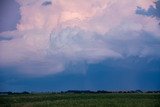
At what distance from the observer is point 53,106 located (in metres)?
40.5

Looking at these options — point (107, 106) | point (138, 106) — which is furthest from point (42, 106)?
point (138, 106)

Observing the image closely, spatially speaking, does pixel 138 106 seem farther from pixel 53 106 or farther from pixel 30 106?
pixel 30 106

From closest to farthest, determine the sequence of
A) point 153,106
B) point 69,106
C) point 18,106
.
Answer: point 153,106, point 69,106, point 18,106

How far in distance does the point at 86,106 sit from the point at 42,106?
5.08m

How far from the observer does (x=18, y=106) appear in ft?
142

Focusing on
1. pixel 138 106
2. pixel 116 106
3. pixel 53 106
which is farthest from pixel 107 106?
pixel 53 106

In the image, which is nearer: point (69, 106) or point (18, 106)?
point (69, 106)

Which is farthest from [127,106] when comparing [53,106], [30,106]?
[30,106]

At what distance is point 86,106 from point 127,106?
4784mm

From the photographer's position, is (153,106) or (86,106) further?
(86,106)

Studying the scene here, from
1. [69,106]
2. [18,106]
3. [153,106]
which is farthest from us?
[18,106]

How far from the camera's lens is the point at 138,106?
38.4m

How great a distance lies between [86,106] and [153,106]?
7632mm

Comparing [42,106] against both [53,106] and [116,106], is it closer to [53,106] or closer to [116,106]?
[53,106]
